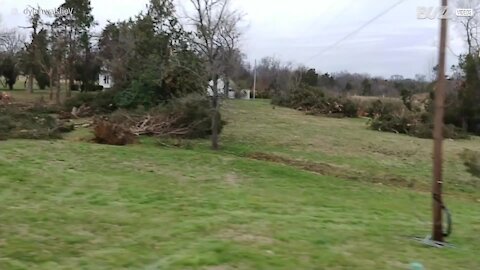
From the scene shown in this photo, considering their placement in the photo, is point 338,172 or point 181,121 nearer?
point 338,172

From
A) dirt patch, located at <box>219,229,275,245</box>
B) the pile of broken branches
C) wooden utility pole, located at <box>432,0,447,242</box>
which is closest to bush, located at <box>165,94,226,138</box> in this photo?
the pile of broken branches

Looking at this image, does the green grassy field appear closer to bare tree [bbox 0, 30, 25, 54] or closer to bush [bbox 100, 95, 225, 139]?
bush [bbox 100, 95, 225, 139]

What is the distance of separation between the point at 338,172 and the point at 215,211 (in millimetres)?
9693

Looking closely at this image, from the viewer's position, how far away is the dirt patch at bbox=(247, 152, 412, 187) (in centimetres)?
1730

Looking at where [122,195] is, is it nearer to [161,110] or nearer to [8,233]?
[8,233]

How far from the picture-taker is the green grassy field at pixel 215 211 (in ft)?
19.4

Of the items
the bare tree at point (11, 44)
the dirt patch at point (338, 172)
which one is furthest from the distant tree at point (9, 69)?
the dirt patch at point (338, 172)

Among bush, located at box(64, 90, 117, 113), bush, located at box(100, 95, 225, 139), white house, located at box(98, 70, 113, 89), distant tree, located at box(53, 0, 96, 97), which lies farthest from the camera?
white house, located at box(98, 70, 113, 89)

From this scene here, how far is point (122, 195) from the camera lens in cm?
1039

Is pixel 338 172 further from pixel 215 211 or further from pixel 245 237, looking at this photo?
pixel 245 237

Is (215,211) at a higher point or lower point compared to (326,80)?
lower

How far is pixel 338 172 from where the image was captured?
1811cm

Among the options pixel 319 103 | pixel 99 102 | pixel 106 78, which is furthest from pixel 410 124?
pixel 106 78

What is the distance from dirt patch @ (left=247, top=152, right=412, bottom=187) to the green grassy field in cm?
6
